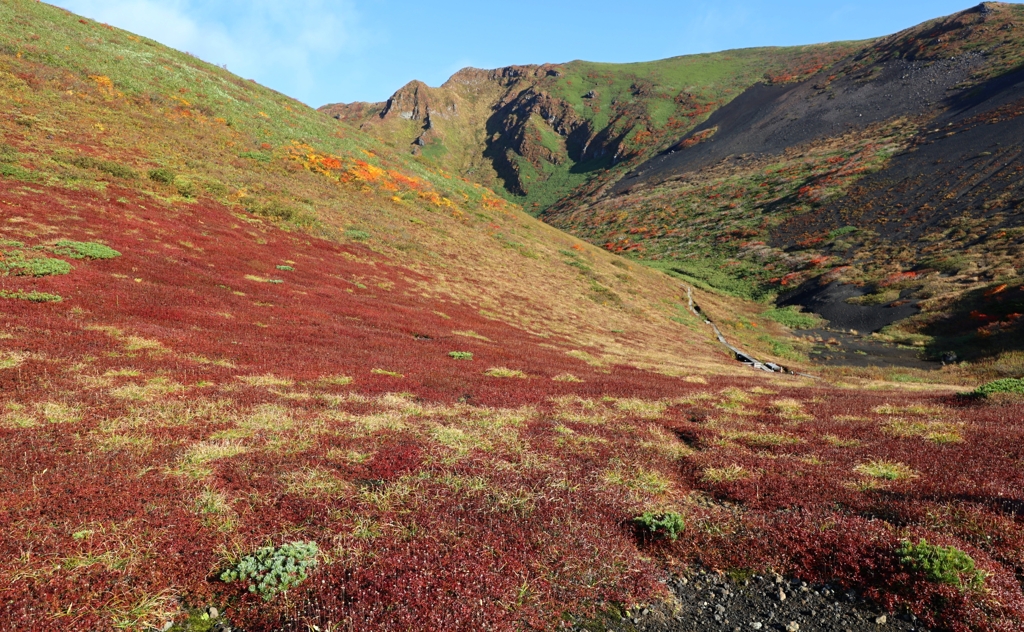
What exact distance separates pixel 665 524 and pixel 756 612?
1321mm

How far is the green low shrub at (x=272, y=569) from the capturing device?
4.24 m

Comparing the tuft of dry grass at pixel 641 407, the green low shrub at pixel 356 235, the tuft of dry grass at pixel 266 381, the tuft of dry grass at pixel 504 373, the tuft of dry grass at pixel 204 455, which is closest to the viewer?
the tuft of dry grass at pixel 204 455

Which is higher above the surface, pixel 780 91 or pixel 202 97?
pixel 780 91

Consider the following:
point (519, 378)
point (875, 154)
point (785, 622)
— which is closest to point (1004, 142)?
point (875, 154)

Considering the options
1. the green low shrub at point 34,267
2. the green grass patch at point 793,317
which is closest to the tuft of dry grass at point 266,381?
the green low shrub at point 34,267

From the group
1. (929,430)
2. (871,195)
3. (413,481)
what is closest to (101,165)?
(413,481)

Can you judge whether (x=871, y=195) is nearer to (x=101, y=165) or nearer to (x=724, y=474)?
(x=724, y=474)

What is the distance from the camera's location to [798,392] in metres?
16.4

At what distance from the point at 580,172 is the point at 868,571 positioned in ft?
639

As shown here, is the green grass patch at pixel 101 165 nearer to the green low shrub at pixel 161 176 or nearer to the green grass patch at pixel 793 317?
the green low shrub at pixel 161 176

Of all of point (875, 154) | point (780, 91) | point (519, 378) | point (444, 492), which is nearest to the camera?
point (444, 492)

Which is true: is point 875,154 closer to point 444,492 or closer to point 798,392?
point 798,392

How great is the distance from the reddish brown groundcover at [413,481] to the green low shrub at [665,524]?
126 mm

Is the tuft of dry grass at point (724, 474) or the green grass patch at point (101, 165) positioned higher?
the green grass patch at point (101, 165)
